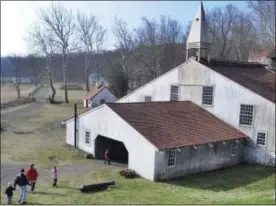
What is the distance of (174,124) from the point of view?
2744 centimetres

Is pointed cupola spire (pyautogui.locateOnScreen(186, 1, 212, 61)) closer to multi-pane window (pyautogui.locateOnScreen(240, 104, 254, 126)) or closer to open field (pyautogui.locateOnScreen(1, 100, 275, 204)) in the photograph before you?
multi-pane window (pyautogui.locateOnScreen(240, 104, 254, 126))

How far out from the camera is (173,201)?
17.7 metres

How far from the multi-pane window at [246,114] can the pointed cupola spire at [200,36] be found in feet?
20.9

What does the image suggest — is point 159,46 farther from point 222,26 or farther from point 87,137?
point 87,137

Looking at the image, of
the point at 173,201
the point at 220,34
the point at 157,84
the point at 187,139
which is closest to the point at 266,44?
the point at 220,34

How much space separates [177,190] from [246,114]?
1144 centimetres

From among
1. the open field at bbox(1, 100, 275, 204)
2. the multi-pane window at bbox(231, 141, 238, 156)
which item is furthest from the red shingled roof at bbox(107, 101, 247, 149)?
the open field at bbox(1, 100, 275, 204)

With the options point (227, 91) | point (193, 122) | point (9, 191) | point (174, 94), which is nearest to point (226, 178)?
point (193, 122)

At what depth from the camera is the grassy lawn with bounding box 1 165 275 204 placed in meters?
18.0

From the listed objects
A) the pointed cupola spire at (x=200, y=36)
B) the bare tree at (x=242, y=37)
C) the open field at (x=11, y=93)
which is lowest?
the open field at (x=11, y=93)

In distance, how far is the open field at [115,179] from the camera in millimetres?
18453

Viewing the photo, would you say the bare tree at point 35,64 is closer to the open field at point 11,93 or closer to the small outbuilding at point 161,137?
the open field at point 11,93

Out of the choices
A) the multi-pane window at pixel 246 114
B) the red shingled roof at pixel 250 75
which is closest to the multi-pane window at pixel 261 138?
the multi-pane window at pixel 246 114

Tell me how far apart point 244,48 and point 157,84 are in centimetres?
5006
